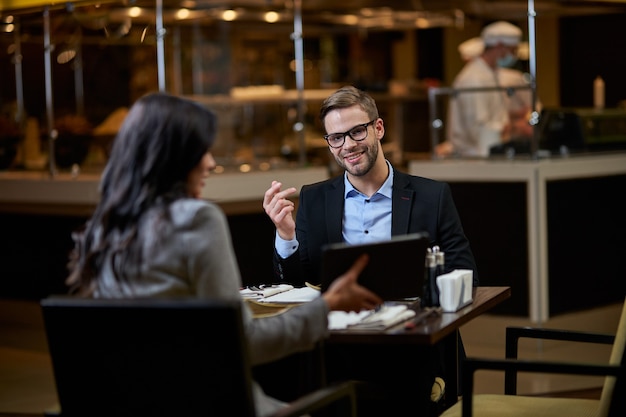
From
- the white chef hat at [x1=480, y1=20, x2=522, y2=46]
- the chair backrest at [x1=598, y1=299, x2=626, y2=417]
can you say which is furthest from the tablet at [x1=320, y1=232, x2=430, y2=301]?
the white chef hat at [x1=480, y1=20, x2=522, y2=46]

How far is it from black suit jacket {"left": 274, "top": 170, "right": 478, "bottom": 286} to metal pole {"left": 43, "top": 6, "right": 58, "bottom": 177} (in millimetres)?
3617

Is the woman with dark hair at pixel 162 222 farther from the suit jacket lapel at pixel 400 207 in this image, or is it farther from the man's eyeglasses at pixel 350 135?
the suit jacket lapel at pixel 400 207

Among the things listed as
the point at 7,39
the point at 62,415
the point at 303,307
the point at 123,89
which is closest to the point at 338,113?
the point at 303,307

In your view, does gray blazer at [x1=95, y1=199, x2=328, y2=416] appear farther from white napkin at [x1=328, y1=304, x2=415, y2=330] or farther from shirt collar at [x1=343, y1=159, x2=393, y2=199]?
shirt collar at [x1=343, y1=159, x2=393, y2=199]

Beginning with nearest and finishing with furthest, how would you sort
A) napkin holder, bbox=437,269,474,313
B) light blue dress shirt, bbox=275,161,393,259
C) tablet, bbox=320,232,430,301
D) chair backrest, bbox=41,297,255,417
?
chair backrest, bbox=41,297,255,417, tablet, bbox=320,232,430,301, napkin holder, bbox=437,269,474,313, light blue dress shirt, bbox=275,161,393,259

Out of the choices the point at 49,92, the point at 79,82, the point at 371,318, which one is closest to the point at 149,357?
the point at 371,318

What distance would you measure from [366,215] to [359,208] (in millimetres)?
36

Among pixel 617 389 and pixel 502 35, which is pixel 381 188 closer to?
pixel 617 389

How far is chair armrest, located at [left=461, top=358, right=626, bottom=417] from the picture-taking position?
2.74 meters

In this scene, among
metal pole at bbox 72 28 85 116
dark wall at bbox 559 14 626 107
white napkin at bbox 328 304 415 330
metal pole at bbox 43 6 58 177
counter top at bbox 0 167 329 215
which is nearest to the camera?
white napkin at bbox 328 304 415 330

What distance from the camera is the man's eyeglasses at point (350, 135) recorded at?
12.0 ft

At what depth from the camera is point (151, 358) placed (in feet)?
7.73

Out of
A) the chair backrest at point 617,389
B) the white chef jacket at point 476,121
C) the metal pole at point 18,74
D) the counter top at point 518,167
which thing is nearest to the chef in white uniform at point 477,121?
the white chef jacket at point 476,121

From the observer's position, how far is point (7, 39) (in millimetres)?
7750
